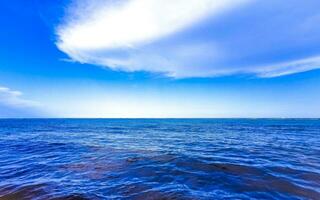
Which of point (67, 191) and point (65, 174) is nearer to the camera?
point (67, 191)

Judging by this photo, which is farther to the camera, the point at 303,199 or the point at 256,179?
the point at 256,179

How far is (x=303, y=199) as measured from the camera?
22.8ft

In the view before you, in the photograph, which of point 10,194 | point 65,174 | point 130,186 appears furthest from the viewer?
point 65,174

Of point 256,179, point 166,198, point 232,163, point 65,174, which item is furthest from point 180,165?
point 65,174

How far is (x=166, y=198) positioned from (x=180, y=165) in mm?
4552

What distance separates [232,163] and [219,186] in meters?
3.97

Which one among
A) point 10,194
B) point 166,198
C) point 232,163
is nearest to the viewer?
point 166,198

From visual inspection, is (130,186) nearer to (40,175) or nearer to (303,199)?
(40,175)

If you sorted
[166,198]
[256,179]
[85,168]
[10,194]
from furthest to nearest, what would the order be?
[85,168] → [256,179] → [10,194] → [166,198]

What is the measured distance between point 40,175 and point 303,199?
1017 centimetres

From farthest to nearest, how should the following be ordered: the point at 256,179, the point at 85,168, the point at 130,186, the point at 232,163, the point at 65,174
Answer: the point at 232,163
the point at 85,168
the point at 65,174
the point at 256,179
the point at 130,186

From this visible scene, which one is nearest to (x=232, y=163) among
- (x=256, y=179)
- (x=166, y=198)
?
(x=256, y=179)

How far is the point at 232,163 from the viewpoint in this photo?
1170 cm

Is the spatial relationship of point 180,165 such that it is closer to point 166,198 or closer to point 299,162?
point 166,198
